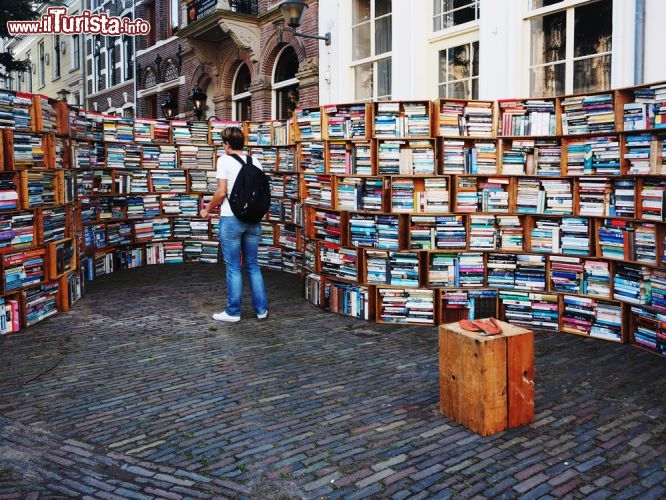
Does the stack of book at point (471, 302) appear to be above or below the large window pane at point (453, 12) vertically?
below

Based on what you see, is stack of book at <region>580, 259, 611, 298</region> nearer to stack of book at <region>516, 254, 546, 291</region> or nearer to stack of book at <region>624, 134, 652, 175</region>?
stack of book at <region>516, 254, 546, 291</region>

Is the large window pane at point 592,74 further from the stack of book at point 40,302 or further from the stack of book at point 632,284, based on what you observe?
the stack of book at point 40,302

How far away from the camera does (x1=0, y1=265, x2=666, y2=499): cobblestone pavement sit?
3383 mm

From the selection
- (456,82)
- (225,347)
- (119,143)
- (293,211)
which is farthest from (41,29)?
(225,347)

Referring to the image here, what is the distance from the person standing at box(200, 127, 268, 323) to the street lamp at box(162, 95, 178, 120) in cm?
1419

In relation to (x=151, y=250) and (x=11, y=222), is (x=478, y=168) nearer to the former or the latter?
(x=11, y=222)

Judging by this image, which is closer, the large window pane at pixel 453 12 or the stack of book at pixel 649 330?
the stack of book at pixel 649 330

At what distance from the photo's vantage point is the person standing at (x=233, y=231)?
680 cm

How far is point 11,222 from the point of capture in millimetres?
6668

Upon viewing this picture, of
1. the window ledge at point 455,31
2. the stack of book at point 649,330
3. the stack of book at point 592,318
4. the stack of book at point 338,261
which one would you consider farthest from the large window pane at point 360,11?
the stack of book at point 649,330

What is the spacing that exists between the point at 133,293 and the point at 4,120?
10.1 ft

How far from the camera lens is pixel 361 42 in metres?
12.2

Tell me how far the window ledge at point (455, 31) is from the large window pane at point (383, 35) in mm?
1150

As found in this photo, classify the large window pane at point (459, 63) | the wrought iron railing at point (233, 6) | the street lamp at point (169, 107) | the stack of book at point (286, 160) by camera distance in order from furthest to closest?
the street lamp at point (169, 107) → the wrought iron railing at point (233, 6) → the stack of book at point (286, 160) → the large window pane at point (459, 63)
